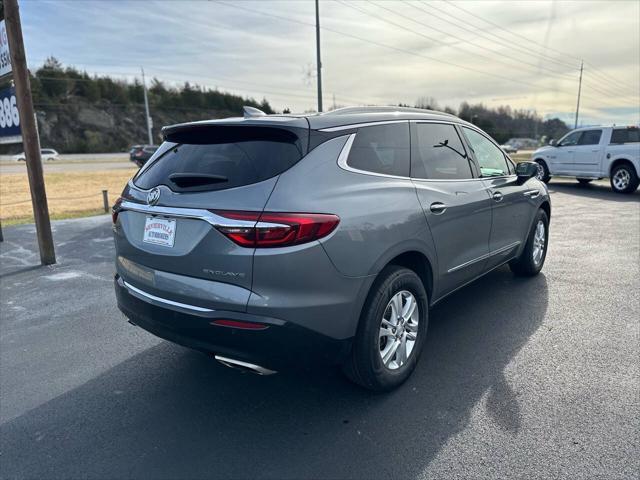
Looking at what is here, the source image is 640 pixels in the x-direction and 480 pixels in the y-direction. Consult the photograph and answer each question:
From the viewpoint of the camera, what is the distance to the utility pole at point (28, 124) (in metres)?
5.98

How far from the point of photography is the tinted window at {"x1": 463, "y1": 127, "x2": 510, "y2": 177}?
4.29 meters

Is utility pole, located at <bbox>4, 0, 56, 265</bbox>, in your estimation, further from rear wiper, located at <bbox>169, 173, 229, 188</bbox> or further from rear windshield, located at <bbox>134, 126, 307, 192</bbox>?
rear wiper, located at <bbox>169, 173, 229, 188</bbox>

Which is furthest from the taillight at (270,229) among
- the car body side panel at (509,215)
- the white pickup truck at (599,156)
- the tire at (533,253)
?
the white pickup truck at (599,156)

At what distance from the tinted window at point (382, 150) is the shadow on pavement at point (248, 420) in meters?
1.48

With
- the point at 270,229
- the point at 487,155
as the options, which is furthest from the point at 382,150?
the point at 487,155

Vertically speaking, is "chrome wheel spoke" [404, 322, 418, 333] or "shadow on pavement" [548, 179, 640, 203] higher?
"chrome wheel spoke" [404, 322, 418, 333]

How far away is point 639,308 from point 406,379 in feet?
9.34

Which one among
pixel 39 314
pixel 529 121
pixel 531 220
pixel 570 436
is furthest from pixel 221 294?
pixel 529 121

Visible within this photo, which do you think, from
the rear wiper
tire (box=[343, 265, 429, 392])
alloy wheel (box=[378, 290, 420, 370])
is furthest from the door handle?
the rear wiper

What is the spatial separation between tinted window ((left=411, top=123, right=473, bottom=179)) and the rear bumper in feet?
4.70

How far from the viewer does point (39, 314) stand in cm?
471

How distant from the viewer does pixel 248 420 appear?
2.86 metres

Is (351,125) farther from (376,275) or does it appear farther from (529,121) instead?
(529,121)

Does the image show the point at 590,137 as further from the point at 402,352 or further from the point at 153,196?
the point at 153,196
